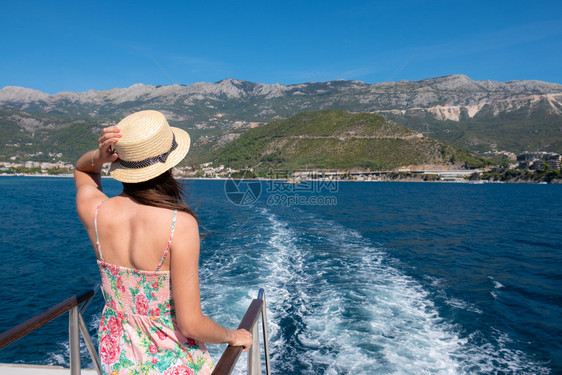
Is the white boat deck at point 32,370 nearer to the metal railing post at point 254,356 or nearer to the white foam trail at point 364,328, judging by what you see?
the metal railing post at point 254,356

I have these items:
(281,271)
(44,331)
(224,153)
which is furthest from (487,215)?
(224,153)

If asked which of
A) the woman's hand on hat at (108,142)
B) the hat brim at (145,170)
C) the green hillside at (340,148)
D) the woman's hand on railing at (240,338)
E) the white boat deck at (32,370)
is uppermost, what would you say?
the green hillside at (340,148)

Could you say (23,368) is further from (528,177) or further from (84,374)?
(528,177)

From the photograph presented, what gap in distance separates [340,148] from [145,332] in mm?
130402

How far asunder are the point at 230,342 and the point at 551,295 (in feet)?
44.3

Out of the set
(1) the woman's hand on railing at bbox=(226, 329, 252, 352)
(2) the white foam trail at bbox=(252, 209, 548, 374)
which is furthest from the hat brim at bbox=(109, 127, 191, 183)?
(2) the white foam trail at bbox=(252, 209, 548, 374)

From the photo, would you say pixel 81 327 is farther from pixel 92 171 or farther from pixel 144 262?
pixel 144 262

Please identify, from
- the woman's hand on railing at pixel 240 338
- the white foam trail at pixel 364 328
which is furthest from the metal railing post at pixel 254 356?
the white foam trail at pixel 364 328

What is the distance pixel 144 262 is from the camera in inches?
60.8

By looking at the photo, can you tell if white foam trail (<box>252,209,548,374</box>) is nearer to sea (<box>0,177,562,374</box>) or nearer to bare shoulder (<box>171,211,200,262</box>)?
sea (<box>0,177,562,374</box>)

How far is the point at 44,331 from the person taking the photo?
9094 millimetres

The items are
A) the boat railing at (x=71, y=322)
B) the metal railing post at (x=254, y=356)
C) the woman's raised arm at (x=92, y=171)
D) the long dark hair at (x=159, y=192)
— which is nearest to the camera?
the long dark hair at (x=159, y=192)

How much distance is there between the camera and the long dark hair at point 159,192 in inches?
60.8

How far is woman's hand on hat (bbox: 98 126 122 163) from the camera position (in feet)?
5.35
